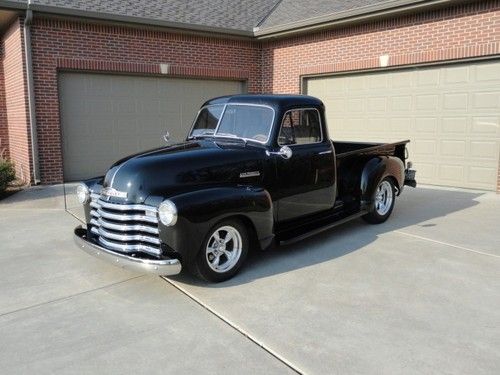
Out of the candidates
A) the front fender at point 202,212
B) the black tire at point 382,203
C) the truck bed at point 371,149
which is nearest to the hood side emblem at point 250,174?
the front fender at point 202,212

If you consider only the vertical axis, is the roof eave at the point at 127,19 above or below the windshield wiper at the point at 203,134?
above

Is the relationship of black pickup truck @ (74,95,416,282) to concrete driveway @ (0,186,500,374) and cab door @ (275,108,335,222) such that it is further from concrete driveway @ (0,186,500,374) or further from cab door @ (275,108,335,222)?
concrete driveway @ (0,186,500,374)

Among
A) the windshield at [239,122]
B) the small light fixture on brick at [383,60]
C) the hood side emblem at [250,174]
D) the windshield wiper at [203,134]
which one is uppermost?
the small light fixture on brick at [383,60]

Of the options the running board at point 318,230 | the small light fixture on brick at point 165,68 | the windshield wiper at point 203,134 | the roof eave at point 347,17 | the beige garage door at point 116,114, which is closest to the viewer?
the running board at point 318,230

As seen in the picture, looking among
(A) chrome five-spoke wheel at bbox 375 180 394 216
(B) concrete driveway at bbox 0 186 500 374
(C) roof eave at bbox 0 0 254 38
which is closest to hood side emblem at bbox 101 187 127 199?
(B) concrete driveway at bbox 0 186 500 374

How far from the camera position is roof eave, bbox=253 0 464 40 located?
30.8ft

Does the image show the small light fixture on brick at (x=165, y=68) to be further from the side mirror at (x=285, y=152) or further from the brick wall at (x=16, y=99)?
the side mirror at (x=285, y=152)

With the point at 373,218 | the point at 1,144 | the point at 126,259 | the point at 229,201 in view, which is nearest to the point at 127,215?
the point at 126,259

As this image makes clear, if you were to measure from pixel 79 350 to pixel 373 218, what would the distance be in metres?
4.52

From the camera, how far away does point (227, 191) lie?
4.52 m

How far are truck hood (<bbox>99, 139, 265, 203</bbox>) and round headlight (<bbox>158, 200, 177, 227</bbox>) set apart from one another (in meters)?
0.22

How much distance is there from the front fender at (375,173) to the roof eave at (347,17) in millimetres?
3980

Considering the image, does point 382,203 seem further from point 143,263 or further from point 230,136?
Result: point 143,263

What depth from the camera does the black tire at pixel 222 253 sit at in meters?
4.38
